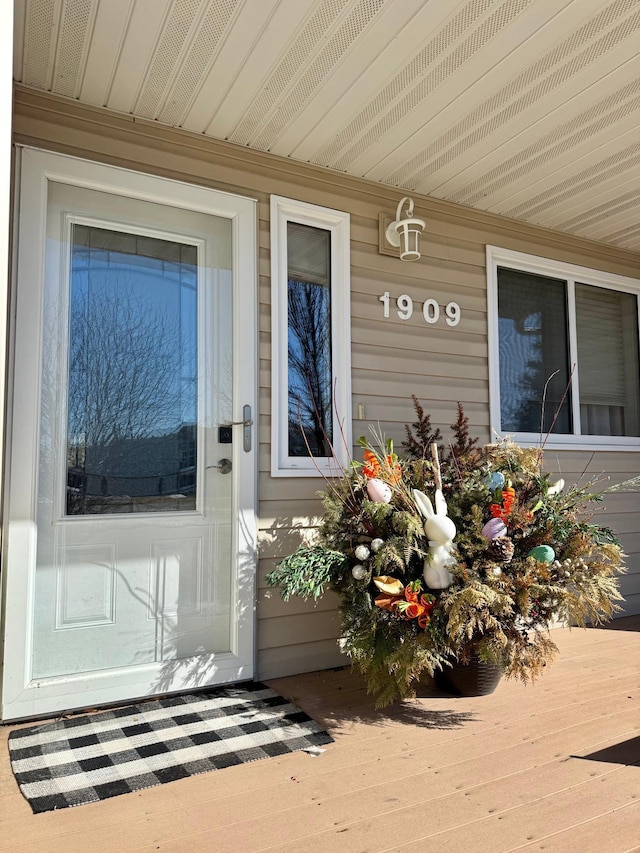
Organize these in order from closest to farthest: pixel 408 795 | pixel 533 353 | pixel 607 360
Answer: pixel 408 795
pixel 533 353
pixel 607 360

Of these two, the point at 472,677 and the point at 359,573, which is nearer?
the point at 359,573

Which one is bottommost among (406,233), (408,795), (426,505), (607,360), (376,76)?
(408,795)

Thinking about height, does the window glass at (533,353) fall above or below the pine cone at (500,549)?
above

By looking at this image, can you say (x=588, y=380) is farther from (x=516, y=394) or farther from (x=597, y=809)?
(x=597, y=809)

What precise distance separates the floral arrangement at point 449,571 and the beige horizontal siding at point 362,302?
1.43ft

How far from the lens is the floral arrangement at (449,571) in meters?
2.35

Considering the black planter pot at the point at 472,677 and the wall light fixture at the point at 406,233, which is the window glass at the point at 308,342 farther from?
the black planter pot at the point at 472,677

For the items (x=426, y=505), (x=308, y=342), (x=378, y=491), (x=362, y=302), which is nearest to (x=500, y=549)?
(x=426, y=505)

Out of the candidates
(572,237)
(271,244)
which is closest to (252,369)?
(271,244)

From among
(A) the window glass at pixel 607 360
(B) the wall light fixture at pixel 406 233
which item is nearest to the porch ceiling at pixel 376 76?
(B) the wall light fixture at pixel 406 233

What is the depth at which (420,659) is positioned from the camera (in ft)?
7.54

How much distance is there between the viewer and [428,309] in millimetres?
3447

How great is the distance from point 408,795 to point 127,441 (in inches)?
64.8

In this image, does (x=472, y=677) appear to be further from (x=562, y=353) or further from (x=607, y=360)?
(x=607, y=360)
